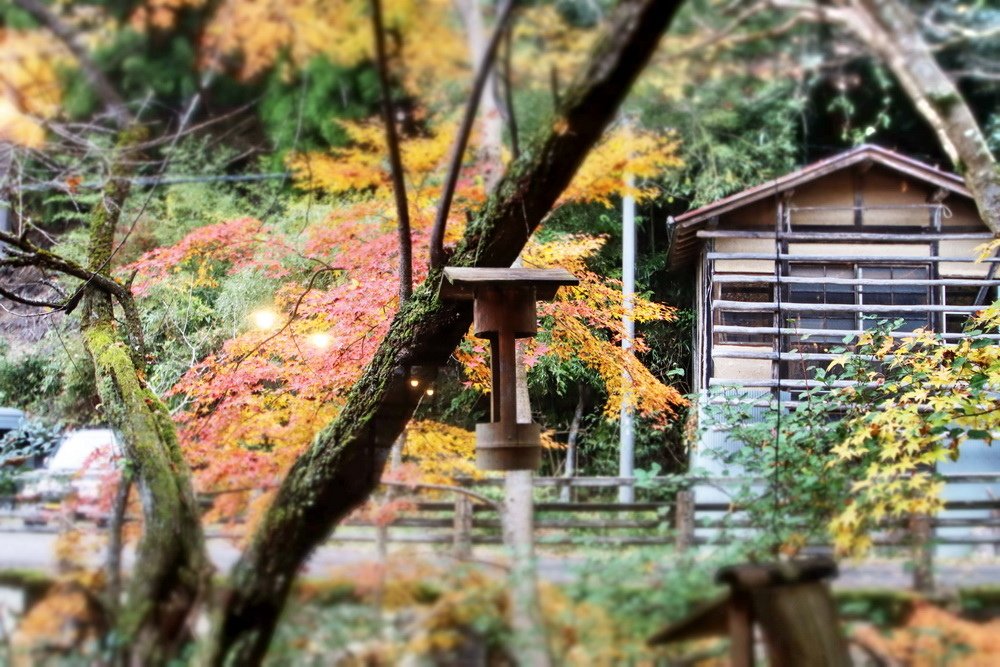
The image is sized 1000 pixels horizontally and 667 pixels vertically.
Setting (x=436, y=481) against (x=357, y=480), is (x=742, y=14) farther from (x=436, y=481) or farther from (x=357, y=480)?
(x=357, y=480)

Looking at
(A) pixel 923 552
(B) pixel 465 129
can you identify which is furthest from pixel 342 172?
(A) pixel 923 552

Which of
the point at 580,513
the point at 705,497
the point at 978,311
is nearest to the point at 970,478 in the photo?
the point at 978,311

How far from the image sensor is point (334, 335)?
2738mm

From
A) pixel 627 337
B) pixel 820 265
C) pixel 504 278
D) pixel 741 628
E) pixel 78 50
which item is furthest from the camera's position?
pixel 627 337

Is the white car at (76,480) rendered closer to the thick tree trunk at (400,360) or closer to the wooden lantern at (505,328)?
the thick tree trunk at (400,360)

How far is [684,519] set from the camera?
2.25 meters

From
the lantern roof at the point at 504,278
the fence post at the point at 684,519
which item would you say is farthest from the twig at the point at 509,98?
the fence post at the point at 684,519

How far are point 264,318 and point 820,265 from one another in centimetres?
193

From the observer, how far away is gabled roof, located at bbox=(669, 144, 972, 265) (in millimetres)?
2371

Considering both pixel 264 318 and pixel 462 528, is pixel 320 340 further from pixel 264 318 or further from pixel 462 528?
pixel 462 528

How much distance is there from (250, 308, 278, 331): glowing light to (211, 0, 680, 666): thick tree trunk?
482 millimetres

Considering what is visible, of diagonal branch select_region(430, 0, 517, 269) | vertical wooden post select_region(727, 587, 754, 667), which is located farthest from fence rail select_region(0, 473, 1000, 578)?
diagonal branch select_region(430, 0, 517, 269)

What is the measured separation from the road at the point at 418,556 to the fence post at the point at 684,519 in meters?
0.30

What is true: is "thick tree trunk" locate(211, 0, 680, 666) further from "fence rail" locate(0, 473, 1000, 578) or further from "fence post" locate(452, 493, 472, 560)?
"fence post" locate(452, 493, 472, 560)
